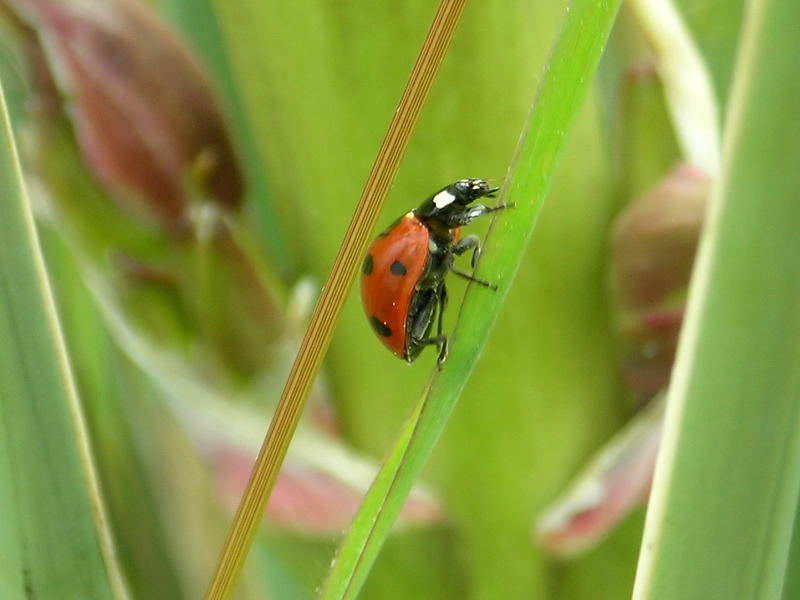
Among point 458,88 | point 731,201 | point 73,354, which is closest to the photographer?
point 731,201

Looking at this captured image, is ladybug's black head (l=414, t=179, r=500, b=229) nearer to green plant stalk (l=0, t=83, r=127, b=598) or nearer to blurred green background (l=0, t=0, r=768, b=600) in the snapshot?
blurred green background (l=0, t=0, r=768, b=600)

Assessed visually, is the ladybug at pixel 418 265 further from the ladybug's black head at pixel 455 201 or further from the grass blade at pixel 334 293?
the grass blade at pixel 334 293

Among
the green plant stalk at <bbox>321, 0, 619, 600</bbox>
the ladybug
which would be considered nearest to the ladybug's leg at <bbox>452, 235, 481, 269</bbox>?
the ladybug

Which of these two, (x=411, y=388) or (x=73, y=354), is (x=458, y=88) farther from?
(x=73, y=354)

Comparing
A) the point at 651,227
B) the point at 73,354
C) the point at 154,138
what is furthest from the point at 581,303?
the point at 73,354

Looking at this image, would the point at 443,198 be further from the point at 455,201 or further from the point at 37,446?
the point at 37,446

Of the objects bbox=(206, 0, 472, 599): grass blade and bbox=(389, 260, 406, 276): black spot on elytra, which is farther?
bbox=(389, 260, 406, 276): black spot on elytra

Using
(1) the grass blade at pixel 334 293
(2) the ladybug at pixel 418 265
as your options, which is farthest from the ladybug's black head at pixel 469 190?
(1) the grass blade at pixel 334 293
